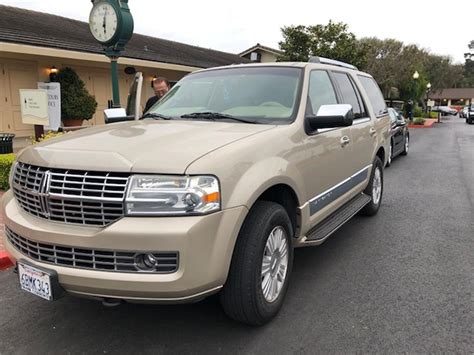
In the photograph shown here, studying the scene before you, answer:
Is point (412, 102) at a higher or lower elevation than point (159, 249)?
higher

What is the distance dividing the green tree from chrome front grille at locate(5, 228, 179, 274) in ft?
78.9

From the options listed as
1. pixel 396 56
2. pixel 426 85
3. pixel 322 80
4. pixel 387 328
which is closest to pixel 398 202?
pixel 322 80

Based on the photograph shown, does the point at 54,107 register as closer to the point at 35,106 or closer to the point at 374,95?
the point at 35,106

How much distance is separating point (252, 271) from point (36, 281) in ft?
4.40

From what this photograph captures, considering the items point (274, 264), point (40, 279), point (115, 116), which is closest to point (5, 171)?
point (115, 116)

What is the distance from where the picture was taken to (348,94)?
519 cm

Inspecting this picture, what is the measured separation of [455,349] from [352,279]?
1207 mm

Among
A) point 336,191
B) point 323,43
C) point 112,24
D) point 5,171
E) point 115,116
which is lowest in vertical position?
point 5,171

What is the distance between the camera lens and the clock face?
7.43 m

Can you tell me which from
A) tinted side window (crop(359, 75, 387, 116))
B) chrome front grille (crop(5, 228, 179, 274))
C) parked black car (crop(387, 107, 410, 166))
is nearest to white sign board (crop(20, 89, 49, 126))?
tinted side window (crop(359, 75, 387, 116))

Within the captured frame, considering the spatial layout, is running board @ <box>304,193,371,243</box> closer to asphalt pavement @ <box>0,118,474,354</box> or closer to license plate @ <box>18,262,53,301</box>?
asphalt pavement @ <box>0,118,474,354</box>

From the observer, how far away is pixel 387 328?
3201 mm

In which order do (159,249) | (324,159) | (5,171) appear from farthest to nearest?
(5,171) → (324,159) → (159,249)

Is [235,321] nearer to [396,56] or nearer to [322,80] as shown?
[322,80]
